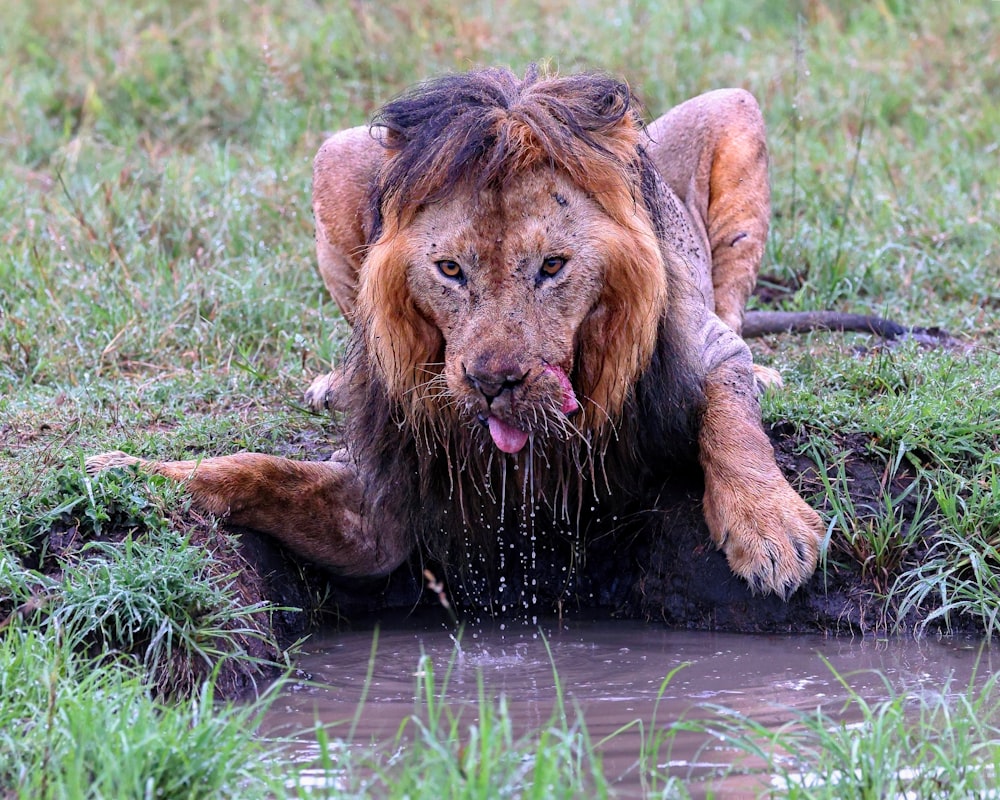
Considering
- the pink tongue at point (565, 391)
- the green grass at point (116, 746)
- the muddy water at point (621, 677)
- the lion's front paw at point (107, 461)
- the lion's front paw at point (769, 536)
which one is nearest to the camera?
the green grass at point (116, 746)

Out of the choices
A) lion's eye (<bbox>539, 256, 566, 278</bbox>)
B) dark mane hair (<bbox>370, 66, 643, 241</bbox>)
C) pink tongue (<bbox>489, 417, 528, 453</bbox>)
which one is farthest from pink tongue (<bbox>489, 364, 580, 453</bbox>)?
dark mane hair (<bbox>370, 66, 643, 241</bbox>)

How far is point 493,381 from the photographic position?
11.6 ft

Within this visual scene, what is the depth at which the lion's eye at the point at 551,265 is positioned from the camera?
3662mm

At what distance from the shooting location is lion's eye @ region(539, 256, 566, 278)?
12.0 feet

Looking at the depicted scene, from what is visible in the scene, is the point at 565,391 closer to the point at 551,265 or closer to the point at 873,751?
the point at 551,265

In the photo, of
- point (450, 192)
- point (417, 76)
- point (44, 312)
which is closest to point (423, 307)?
point (450, 192)

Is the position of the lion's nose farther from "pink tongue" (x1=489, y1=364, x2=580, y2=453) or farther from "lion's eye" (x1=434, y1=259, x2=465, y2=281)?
"lion's eye" (x1=434, y1=259, x2=465, y2=281)

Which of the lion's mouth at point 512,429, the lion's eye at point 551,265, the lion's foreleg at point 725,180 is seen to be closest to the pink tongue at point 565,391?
the lion's mouth at point 512,429

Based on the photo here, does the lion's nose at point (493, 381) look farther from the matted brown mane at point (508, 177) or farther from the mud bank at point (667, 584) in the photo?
the mud bank at point (667, 584)

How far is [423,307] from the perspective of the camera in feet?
12.4

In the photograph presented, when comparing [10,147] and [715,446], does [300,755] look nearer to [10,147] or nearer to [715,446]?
[715,446]

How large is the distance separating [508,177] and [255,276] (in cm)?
293

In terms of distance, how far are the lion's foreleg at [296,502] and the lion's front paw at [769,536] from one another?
99 cm

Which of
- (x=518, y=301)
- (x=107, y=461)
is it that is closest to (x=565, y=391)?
(x=518, y=301)
